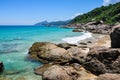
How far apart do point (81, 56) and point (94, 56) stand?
376cm

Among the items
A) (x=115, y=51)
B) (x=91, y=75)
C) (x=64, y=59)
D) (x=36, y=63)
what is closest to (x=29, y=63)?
(x=36, y=63)

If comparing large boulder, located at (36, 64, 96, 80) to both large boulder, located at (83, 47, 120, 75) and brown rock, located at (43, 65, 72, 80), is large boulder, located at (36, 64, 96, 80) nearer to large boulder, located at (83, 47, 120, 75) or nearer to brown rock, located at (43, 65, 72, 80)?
brown rock, located at (43, 65, 72, 80)

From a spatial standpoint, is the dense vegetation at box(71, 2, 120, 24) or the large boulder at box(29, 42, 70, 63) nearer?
the large boulder at box(29, 42, 70, 63)

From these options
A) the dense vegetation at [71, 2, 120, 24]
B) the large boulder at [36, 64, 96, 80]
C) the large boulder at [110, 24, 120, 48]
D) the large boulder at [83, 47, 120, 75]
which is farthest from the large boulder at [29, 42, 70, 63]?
the dense vegetation at [71, 2, 120, 24]

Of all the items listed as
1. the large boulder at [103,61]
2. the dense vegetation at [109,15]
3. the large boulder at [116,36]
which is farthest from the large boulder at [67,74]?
the dense vegetation at [109,15]

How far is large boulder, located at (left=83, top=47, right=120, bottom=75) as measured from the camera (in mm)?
18266

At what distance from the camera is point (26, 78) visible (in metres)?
21.4

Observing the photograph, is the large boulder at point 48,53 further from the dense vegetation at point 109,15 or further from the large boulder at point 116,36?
the dense vegetation at point 109,15

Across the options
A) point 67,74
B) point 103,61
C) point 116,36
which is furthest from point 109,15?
point 67,74

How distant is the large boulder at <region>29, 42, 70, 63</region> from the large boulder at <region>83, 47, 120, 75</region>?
5946mm

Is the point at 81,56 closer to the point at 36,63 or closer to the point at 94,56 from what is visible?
the point at 94,56

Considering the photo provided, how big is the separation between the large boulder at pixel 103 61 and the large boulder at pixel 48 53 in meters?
5.95

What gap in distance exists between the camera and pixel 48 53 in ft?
96.8

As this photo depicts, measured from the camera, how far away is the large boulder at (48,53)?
90.3ft
